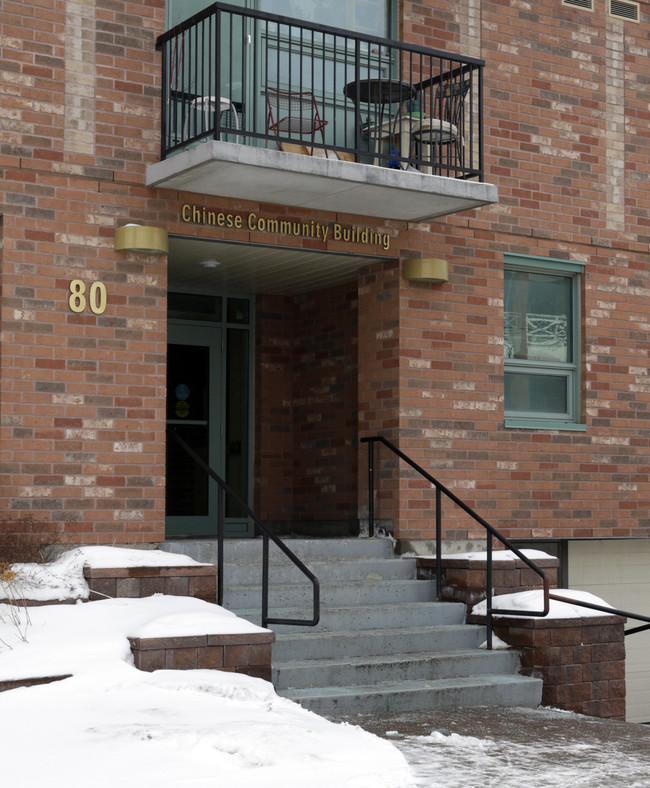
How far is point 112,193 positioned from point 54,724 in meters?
4.51

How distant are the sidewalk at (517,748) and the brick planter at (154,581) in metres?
1.39

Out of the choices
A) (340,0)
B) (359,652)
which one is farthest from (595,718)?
(340,0)

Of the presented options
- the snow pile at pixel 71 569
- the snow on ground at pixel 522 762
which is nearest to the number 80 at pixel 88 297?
the snow pile at pixel 71 569

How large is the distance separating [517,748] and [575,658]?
2.27 metres

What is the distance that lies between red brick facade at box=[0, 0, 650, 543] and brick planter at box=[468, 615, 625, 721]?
1.64 meters

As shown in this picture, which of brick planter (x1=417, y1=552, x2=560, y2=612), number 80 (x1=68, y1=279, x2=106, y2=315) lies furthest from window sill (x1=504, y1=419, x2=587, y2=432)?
number 80 (x1=68, y1=279, x2=106, y2=315)

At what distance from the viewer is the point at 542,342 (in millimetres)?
11945

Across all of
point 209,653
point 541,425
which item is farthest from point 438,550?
point 209,653

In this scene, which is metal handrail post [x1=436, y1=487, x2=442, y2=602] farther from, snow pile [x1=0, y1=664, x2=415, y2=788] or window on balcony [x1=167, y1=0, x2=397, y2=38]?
window on balcony [x1=167, y1=0, x2=397, y2=38]

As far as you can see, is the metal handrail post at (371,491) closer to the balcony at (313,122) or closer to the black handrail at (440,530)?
the black handrail at (440,530)

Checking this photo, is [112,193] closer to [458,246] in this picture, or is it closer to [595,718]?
[458,246]

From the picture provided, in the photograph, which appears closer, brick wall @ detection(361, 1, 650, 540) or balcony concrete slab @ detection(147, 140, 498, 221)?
balcony concrete slab @ detection(147, 140, 498, 221)

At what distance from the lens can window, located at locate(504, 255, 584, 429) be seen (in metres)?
11.7

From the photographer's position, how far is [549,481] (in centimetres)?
1161
